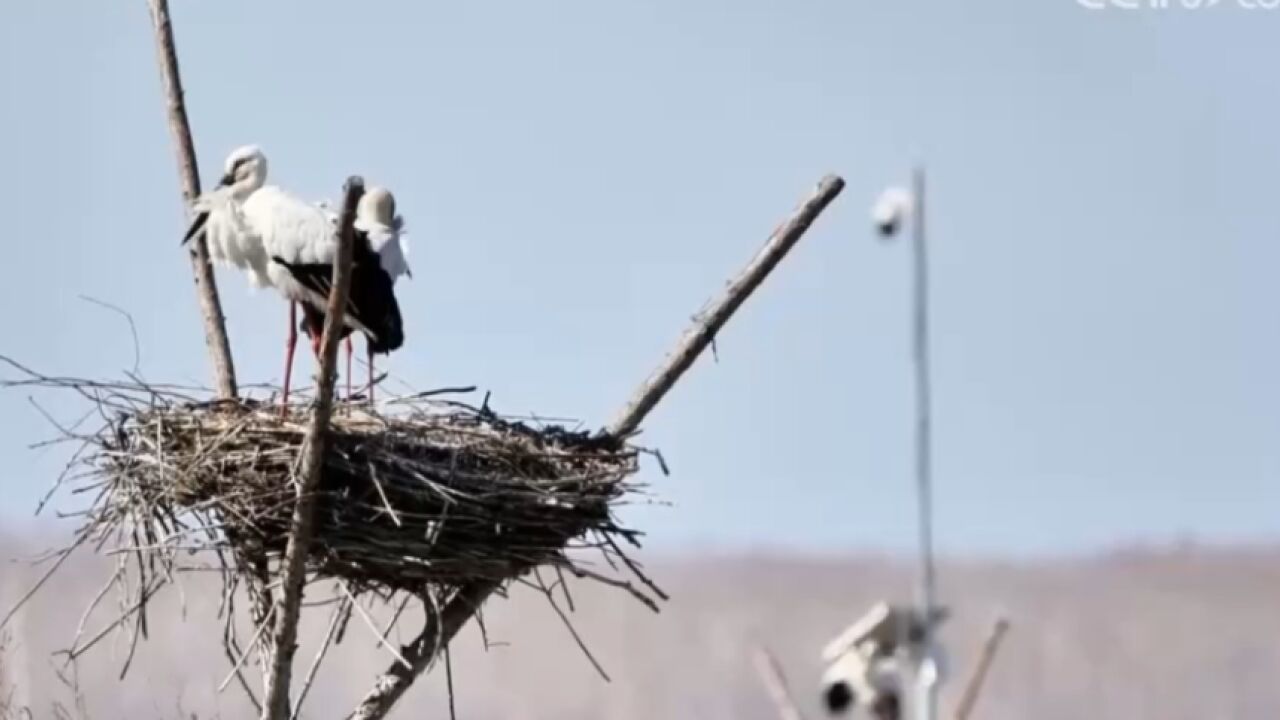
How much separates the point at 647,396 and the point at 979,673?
3.05 meters

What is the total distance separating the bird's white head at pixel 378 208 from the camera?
781 centimetres

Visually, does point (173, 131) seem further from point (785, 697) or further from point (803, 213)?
point (785, 697)

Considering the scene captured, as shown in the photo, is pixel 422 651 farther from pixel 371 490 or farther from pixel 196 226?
pixel 196 226

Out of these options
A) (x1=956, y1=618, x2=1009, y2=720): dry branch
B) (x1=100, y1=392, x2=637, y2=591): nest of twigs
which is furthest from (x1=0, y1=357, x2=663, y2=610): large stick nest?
(x1=956, y1=618, x2=1009, y2=720): dry branch

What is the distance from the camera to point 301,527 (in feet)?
19.2

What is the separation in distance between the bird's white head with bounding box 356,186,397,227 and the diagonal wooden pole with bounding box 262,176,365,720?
1937 mm

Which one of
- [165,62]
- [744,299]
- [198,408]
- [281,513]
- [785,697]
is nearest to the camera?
[281,513]

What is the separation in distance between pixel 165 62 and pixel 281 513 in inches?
76.8

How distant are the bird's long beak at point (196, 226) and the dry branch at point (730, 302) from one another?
1.51 m

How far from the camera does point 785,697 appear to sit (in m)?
9.31

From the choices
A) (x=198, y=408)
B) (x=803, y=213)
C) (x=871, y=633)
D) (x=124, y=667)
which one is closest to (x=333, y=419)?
(x=198, y=408)

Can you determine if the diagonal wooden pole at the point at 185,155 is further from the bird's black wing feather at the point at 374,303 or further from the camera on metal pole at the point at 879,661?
the camera on metal pole at the point at 879,661

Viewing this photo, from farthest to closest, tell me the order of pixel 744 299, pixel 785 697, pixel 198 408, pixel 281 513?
pixel 785 697 < pixel 744 299 < pixel 198 408 < pixel 281 513

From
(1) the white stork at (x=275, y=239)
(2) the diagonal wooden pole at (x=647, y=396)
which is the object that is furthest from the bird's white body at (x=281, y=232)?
(2) the diagonal wooden pole at (x=647, y=396)
